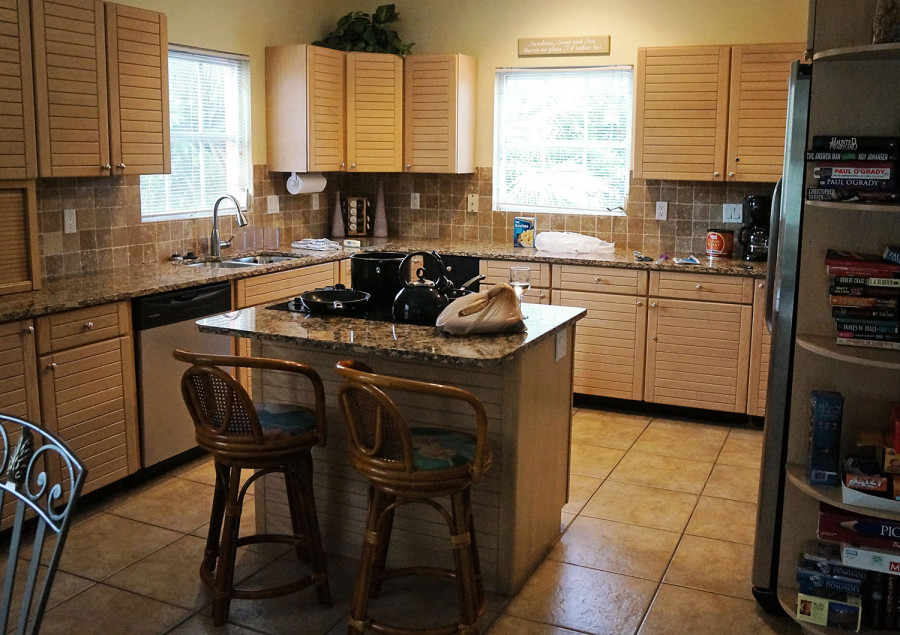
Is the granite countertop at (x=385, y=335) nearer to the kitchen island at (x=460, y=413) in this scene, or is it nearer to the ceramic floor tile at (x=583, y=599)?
the kitchen island at (x=460, y=413)

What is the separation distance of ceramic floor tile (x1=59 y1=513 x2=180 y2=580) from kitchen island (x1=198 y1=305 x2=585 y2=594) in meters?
0.43

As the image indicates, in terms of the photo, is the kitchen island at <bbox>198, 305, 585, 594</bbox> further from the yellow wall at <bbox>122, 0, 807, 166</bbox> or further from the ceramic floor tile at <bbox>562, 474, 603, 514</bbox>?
the yellow wall at <bbox>122, 0, 807, 166</bbox>

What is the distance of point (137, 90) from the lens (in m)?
4.16

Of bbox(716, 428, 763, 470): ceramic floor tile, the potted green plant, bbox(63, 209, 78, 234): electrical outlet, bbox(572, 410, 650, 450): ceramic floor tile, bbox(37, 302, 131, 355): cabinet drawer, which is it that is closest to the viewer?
bbox(37, 302, 131, 355): cabinet drawer

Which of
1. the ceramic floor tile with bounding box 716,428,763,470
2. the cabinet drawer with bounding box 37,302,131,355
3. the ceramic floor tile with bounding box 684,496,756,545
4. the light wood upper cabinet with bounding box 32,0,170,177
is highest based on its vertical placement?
the light wood upper cabinet with bounding box 32,0,170,177

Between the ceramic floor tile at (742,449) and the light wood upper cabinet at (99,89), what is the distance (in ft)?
10.2

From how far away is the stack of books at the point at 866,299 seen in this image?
2.61m

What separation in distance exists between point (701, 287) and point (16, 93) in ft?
11.3

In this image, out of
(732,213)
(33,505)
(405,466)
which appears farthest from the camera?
(732,213)

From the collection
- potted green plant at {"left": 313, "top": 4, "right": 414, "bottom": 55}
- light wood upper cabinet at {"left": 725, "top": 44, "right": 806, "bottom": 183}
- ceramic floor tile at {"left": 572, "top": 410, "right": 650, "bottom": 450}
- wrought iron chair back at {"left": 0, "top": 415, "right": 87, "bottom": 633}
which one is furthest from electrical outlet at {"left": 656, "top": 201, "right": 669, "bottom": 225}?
wrought iron chair back at {"left": 0, "top": 415, "right": 87, "bottom": 633}

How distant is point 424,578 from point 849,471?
1453 mm

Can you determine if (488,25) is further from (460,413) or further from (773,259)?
(460,413)

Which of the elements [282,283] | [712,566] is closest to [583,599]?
[712,566]

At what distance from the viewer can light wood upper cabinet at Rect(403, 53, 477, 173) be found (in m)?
5.75
